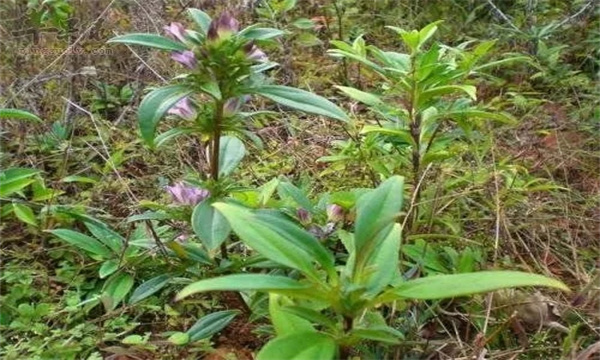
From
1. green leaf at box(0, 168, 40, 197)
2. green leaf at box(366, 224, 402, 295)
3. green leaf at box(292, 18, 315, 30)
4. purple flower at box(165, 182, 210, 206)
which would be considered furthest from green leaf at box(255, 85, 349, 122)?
green leaf at box(292, 18, 315, 30)

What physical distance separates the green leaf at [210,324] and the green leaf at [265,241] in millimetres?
352

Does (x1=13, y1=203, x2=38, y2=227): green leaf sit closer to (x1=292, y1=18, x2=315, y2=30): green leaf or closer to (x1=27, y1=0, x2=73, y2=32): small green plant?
(x1=27, y1=0, x2=73, y2=32): small green plant

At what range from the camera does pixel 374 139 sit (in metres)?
1.74

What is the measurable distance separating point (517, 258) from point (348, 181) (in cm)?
49

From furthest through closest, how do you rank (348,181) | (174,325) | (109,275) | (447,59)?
1. (348,181)
2. (447,59)
3. (109,275)
4. (174,325)

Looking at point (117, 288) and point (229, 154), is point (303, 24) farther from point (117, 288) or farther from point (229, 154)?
point (117, 288)

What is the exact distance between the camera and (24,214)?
166 centimetres

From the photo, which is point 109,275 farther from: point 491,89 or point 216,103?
point 491,89

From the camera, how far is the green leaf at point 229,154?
141 cm

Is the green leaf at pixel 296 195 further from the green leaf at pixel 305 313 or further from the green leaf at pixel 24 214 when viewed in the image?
the green leaf at pixel 24 214

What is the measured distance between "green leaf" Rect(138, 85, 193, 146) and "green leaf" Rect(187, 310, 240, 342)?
1.11 feet

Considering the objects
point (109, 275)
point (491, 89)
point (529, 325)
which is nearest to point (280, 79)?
point (491, 89)

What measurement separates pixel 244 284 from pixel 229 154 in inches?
22.6

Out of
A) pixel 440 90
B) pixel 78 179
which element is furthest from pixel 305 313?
pixel 78 179
